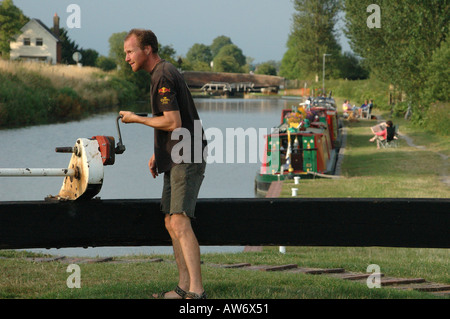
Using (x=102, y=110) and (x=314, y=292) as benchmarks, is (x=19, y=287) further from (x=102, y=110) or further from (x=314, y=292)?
(x=102, y=110)

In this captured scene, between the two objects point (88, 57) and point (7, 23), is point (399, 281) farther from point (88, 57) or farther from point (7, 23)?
point (88, 57)

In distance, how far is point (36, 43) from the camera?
326ft

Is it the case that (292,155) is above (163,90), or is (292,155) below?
below

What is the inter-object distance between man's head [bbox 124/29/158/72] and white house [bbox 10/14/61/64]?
3759 inches

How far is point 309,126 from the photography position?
31109mm

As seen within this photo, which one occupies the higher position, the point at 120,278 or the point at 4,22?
the point at 4,22

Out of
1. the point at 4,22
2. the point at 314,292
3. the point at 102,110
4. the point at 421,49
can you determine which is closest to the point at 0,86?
the point at 102,110

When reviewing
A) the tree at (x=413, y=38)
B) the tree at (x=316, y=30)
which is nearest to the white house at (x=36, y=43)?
the tree at (x=316, y=30)

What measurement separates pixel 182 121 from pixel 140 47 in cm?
60

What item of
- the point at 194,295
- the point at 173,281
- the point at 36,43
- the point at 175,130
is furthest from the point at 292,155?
the point at 36,43

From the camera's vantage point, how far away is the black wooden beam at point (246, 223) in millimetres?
6277

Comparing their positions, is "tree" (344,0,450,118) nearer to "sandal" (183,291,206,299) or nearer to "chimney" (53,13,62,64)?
"sandal" (183,291,206,299)

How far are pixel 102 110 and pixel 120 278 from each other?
61.2 m

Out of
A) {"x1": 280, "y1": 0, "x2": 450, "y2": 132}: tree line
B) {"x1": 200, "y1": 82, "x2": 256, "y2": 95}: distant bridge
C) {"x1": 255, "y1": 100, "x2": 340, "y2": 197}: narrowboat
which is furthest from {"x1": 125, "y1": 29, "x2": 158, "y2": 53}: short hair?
{"x1": 200, "y1": 82, "x2": 256, "y2": 95}: distant bridge
